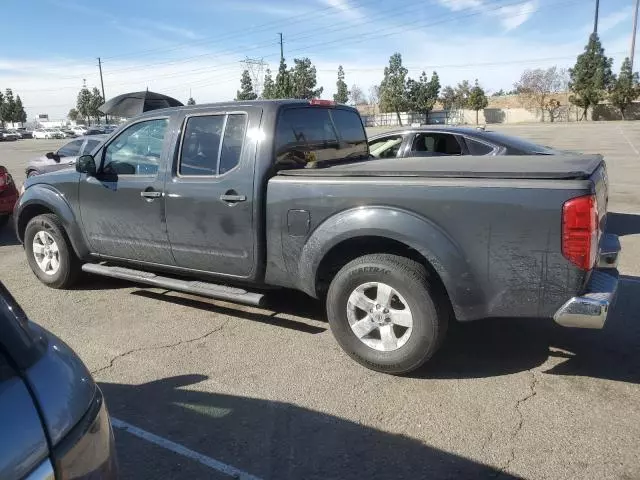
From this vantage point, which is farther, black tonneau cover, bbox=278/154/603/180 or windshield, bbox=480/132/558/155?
A: windshield, bbox=480/132/558/155

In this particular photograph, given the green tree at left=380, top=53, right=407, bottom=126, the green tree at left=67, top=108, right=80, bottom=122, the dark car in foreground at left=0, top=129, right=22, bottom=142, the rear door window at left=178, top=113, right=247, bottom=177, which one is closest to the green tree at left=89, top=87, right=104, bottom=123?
the dark car in foreground at left=0, top=129, right=22, bottom=142

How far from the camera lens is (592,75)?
202 ft

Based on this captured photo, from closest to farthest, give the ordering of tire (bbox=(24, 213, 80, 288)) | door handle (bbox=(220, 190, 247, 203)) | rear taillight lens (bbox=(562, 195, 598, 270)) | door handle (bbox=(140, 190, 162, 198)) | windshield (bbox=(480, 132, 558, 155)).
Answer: rear taillight lens (bbox=(562, 195, 598, 270)), door handle (bbox=(220, 190, 247, 203)), door handle (bbox=(140, 190, 162, 198)), tire (bbox=(24, 213, 80, 288)), windshield (bbox=(480, 132, 558, 155))

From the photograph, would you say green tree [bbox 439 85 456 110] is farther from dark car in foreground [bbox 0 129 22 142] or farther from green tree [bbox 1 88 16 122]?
green tree [bbox 1 88 16 122]

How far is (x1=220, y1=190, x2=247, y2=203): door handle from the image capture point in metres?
4.33

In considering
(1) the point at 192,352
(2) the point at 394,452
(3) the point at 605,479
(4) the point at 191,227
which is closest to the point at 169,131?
(4) the point at 191,227

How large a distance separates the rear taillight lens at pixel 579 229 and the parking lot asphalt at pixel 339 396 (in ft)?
3.10

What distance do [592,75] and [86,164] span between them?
67549 millimetres

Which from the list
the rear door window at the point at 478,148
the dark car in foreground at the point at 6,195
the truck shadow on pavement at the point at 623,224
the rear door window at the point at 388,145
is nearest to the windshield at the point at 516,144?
the rear door window at the point at 478,148

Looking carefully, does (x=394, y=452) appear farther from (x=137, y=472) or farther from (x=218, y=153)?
(x=218, y=153)

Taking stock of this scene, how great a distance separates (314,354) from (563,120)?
241 ft

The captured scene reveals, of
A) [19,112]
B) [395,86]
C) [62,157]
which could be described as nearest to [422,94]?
[395,86]

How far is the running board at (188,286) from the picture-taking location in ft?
14.4

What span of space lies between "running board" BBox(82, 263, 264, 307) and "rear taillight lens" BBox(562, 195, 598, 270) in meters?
2.24
